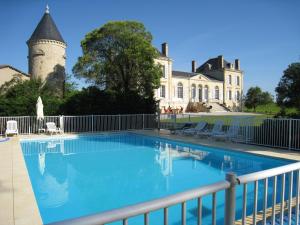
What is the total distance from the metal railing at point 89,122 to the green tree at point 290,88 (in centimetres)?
945

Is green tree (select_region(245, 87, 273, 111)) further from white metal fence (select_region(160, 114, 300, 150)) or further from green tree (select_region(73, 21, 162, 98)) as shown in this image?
white metal fence (select_region(160, 114, 300, 150))

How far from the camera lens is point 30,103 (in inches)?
695

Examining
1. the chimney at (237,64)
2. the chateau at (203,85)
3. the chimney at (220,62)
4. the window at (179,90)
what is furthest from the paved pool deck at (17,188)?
the chimney at (237,64)

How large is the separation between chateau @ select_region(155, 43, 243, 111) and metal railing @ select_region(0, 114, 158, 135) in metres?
21.8

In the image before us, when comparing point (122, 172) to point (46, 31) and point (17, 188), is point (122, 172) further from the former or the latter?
point (46, 31)

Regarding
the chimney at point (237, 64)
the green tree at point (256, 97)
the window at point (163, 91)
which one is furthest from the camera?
the chimney at point (237, 64)

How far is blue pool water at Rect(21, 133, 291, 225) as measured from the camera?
601 centimetres

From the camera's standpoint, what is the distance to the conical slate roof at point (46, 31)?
29.8 m

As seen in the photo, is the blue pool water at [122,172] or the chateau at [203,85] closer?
the blue pool water at [122,172]

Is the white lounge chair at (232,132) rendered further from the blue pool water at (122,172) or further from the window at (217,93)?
the window at (217,93)

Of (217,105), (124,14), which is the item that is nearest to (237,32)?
(124,14)

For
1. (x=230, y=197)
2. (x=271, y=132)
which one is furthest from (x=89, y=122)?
(x=230, y=197)

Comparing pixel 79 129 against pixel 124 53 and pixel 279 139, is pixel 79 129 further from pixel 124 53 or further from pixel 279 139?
pixel 279 139

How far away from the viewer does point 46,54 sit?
29547mm
